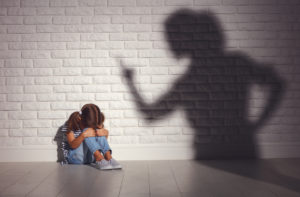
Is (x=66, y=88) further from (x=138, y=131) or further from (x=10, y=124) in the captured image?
(x=138, y=131)

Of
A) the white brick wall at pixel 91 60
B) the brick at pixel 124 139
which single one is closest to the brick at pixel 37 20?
the white brick wall at pixel 91 60

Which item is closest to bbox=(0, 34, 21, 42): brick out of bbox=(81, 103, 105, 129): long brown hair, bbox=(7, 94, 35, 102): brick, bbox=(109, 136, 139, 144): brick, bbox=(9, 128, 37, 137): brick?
bbox=(7, 94, 35, 102): brick

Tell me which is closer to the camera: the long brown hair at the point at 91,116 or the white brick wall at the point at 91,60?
the long brown hair at the point at 91,116

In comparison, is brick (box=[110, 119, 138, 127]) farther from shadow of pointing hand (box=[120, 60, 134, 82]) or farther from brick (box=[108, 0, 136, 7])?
brick (box=[108, 0, 136, 7])

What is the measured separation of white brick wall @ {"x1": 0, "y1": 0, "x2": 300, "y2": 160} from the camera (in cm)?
333

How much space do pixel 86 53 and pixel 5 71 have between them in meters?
0.85

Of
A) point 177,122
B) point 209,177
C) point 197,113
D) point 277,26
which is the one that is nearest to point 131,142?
point 177,122

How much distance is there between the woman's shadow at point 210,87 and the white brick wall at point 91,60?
0.29ft

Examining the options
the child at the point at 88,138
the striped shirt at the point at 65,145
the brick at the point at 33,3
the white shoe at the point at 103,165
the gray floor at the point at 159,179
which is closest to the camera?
the gray floor at the point at 159,179

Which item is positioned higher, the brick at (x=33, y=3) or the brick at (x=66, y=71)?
the brick at (x=33, y=3)

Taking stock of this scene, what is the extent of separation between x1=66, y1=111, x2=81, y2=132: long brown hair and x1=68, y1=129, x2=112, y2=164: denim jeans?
17 cm

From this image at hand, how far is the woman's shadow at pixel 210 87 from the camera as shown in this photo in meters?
3.35

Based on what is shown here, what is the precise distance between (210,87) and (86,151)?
1.41 metres

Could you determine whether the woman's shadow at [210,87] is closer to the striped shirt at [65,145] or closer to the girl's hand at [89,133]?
the girl's hand at [89,133]
